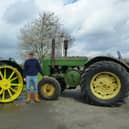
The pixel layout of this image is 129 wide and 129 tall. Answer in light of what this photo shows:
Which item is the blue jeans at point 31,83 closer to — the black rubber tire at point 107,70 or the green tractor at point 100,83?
the green tractor at point 100,83

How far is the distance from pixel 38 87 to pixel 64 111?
2429 mm

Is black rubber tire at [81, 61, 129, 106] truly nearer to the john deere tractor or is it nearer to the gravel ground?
the john deere tractor

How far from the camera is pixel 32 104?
11648mm

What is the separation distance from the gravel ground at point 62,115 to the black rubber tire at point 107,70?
272 mm

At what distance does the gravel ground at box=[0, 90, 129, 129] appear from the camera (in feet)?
28.7

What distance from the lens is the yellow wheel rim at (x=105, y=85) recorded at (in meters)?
12.0

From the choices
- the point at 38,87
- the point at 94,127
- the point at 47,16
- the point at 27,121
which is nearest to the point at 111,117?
the point at 94,127

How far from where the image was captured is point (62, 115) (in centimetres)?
989

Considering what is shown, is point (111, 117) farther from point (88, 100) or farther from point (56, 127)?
point (88, 100)

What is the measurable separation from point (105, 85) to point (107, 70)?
444 mm

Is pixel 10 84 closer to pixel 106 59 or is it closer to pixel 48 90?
pixel 48 90

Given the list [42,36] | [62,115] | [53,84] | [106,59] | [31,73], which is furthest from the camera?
[42,36]

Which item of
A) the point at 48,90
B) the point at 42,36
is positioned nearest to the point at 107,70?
the point at 48,90

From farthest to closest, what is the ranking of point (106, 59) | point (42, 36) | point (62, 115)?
point (42, 36), point (106, 59), point (62, 115)
